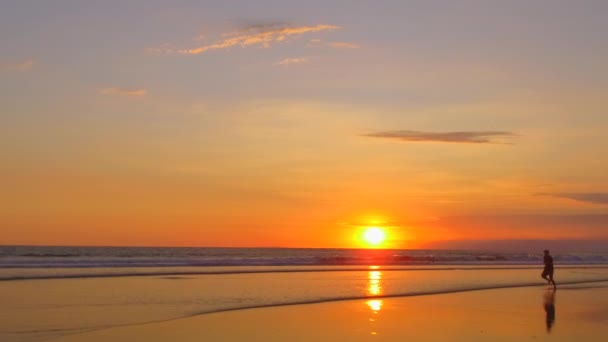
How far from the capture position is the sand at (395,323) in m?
13.5

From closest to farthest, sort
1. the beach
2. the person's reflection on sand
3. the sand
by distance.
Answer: the sand
the beach
the person's reflection on sand

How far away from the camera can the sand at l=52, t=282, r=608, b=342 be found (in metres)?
13.5

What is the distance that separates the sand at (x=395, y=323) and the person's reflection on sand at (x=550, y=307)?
1.0 inches

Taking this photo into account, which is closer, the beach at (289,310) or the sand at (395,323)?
the sand at (395,323)

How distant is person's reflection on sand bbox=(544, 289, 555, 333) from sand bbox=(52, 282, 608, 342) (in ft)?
0.08

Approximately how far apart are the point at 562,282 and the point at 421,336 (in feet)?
67.2

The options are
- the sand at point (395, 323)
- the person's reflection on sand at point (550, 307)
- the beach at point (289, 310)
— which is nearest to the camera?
the sand at point (395, 323)

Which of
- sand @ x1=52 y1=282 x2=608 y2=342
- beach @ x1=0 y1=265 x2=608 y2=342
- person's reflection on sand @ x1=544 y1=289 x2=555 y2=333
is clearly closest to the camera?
sand @ x1=52 y1=282 x2=608 y2=342

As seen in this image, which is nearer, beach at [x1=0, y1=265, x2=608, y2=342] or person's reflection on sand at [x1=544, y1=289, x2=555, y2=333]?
beach at [x1=0, y1=265, x2=608, y2=342]

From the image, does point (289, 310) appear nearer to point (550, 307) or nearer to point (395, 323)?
point (395, 323)

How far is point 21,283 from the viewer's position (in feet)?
83.3

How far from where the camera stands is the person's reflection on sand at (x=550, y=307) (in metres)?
15.8

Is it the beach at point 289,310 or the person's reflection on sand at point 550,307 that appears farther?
the person's reflection on sand at point 550,307

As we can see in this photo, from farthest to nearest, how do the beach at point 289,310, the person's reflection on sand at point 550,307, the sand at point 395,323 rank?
the person's reflection on sand at point 550,307
the beach at point 289,310
the sand at point 395,323
